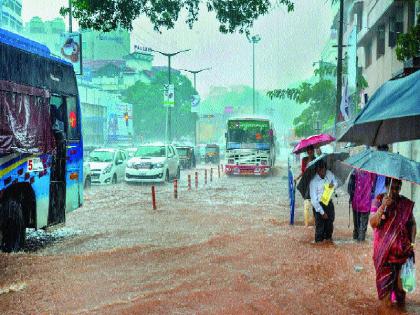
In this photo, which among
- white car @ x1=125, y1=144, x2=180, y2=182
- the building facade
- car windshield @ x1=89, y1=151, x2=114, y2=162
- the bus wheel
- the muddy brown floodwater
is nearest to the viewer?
the muddy brown floodwater

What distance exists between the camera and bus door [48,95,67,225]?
31.8ft

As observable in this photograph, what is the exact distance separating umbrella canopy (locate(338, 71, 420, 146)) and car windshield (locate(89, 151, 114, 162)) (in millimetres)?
19068

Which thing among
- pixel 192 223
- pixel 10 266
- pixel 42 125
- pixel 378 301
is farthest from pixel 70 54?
pixel 378 301

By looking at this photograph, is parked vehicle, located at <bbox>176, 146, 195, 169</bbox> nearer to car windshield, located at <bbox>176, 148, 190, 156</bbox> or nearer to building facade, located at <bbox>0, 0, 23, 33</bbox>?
car windshield, located at <bbox>176, 148, 190, 156</bbox>

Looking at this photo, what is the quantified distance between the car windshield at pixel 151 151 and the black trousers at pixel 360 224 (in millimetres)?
15741

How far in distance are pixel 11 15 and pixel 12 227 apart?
169ft

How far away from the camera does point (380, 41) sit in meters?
22.5

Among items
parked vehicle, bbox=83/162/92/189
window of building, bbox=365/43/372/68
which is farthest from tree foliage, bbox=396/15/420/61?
window of building, bbox=365/43/372/68

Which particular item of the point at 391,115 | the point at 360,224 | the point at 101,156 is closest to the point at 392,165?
the point at 391,115

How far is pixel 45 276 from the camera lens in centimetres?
743

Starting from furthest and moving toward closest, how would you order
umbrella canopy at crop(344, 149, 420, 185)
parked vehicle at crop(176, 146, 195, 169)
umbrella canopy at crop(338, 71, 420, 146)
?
parked vehicle at crop(176, 146, 195, 169) < umbrella canopy at crop(344, 149, 420, 185) < umbrella canopy at crop(338, 71, 420, 146)

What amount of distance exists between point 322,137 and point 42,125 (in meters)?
4.89

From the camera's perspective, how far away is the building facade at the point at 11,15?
2047 inches

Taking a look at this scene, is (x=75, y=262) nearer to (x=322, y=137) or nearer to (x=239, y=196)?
(x=322, y=137)
